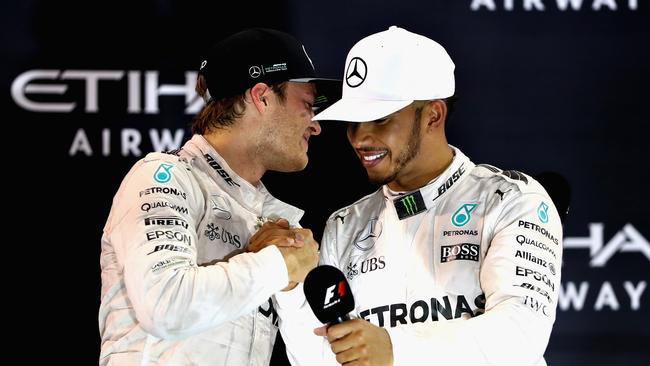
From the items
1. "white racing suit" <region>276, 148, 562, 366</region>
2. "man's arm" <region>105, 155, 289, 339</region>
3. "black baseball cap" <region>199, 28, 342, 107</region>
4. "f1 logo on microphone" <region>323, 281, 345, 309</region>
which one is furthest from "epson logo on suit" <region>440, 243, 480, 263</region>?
"black baseball cap" <region>199, 28, 342, 107</region>

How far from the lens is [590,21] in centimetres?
341

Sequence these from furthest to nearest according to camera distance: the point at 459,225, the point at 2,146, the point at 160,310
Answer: the point at 2,146 → the point at 459,225 → the point at 160,310

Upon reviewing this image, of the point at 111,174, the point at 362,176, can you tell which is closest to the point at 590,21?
the point at 362,176

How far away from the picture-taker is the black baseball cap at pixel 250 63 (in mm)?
2787

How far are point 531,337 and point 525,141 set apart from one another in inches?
49.3

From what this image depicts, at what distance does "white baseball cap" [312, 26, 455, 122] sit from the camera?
253 cm

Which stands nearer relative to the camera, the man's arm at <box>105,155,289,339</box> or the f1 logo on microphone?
the f1 logo on microphone

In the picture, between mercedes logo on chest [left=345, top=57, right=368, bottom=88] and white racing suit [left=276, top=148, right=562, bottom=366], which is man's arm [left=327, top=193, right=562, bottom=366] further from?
mercedes logo on chest [left=345, top=57, right=368, bottom=88]

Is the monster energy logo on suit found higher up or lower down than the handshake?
higher up

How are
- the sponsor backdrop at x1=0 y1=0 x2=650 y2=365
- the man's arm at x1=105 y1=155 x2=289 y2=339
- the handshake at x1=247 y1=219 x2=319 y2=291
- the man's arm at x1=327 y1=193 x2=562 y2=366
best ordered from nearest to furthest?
the man's arm at x1=327 y1=193 x2=562 y2=366 < the man's arm at x1=105 y1=155 x2=289 y2=339 < the handshake at x1=247 y1=219 x2=319 y2=291 < the sponsor backdrop at x1=0 y1=0 x2=650 y2=365

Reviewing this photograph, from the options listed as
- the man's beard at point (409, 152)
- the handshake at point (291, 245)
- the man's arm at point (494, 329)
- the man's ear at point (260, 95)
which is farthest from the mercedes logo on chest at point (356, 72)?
the man's arm at point (494, 329)

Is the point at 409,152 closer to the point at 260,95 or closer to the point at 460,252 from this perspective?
the point at 460,252

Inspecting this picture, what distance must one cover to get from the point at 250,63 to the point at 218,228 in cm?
47

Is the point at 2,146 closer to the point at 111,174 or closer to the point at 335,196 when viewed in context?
the point at 111,174
